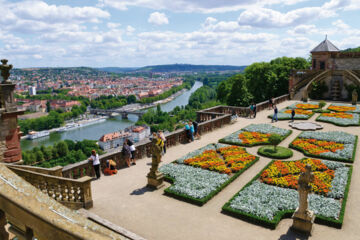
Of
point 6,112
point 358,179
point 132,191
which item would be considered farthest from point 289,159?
point 6,112

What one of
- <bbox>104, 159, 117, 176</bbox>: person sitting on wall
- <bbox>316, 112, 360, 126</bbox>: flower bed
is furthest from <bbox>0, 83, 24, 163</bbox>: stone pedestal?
<bbox>316, 112, 360, 126</bbox>: flower bed

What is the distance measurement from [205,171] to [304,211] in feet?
19.0

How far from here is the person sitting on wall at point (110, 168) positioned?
1416 centimetres

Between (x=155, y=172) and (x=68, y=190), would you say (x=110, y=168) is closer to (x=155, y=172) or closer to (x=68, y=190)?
(x=155, y=172)

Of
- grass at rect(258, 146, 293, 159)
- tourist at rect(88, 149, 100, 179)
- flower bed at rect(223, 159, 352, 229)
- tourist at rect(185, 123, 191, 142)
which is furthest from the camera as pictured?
tourist at rect(185, 123, 191, 142)

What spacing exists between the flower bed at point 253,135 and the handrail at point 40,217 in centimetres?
1747

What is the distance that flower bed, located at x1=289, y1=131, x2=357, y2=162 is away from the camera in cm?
1658

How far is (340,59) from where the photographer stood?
4800 cm

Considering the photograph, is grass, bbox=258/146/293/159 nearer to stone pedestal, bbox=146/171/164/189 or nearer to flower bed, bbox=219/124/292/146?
flower bed, bbox=219/124/292/146

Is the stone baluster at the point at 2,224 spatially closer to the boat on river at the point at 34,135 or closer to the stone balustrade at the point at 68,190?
the stone balustrade at the point at 68,190

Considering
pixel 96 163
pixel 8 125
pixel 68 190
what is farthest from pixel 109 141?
pixel 68 190

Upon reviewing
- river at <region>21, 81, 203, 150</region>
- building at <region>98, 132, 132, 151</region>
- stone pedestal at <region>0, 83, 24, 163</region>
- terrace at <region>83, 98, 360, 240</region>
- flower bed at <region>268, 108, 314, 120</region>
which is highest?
stone pedestal at <region>0, 83, 24, 163</region>

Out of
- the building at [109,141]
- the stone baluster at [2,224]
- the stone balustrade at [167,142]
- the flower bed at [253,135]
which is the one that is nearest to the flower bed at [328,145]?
the flower bed at [253,135]

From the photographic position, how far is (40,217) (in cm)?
245
